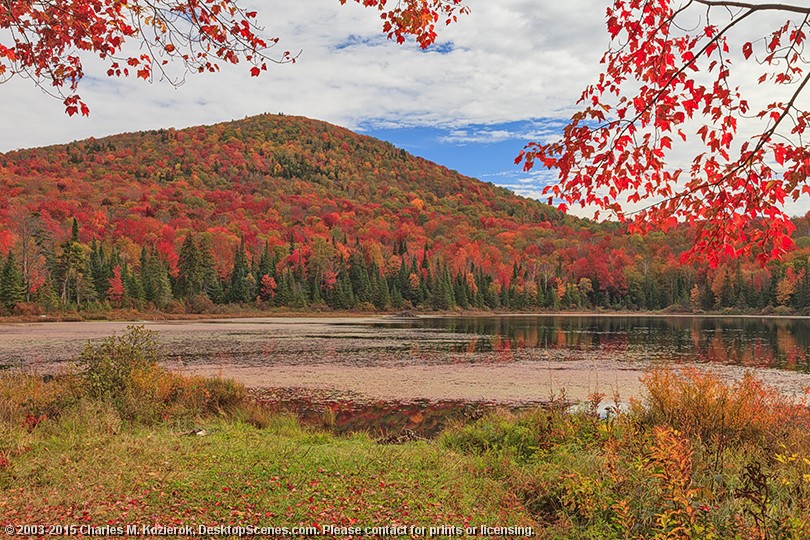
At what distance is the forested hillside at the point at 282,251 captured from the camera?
8300 cm

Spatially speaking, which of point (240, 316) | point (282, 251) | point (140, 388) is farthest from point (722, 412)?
point (282, 251)

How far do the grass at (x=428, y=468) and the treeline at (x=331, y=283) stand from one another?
68.1m

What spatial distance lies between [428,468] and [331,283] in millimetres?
98079

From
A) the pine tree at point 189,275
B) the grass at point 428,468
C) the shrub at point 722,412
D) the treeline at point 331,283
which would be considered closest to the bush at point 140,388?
the grass at point 428,468

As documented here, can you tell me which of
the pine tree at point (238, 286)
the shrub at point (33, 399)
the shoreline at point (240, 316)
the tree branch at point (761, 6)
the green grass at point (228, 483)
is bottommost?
the shoreline at point (240, 316)

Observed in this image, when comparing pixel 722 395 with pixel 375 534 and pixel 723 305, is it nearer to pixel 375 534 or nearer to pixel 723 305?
pixel 375 534

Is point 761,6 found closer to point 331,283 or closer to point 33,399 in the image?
point 33,399

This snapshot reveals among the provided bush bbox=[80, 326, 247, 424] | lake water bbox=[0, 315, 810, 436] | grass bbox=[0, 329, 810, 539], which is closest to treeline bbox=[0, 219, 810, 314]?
lake water bbox=[0, 315, 810, 436]

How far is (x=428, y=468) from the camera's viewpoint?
7988mm

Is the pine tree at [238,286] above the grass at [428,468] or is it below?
above

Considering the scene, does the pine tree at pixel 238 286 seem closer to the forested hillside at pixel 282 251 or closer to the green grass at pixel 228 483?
the forested hillside at pixel 282 251

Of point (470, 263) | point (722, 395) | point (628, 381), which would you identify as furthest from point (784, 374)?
point (470, 263)

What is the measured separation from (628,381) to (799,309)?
10126cm

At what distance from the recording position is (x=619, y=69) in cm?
633
